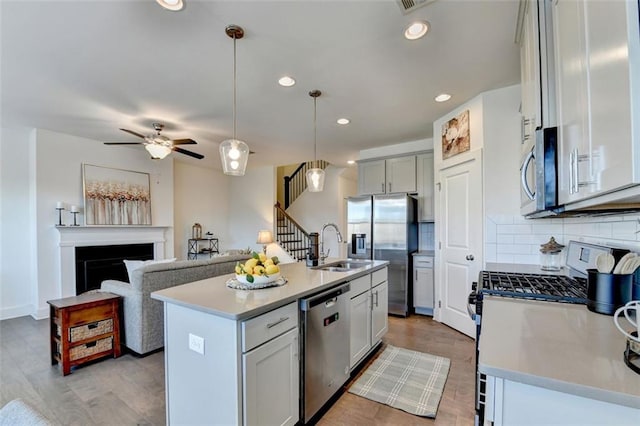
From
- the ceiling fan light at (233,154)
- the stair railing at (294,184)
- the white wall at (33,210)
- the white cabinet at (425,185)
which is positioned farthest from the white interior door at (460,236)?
the white wall at (33,210)

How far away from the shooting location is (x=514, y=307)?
1.40 m

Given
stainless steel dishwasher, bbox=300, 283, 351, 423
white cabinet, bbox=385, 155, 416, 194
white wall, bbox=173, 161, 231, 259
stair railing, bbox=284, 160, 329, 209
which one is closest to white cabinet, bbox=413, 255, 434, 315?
white cabinet, bbox=385, 155, 416, 194

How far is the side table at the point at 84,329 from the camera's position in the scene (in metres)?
2.60

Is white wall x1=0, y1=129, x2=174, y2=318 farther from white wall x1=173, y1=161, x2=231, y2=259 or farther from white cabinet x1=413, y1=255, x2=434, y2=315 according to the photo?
white cabinet x1=413, y1=255, x2=434, y2=315

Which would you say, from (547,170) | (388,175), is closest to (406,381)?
(547,170)

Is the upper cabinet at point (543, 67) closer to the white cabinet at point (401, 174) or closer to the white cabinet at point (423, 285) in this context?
the white cabinet at point (423, 285)

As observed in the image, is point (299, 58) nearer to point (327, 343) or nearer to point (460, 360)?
→ point (327, 343)

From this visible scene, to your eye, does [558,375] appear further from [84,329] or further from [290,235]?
[290,235]

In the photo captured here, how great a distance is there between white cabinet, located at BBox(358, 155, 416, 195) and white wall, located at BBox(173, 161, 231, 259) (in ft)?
12.7

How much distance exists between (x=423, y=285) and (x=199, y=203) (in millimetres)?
5258

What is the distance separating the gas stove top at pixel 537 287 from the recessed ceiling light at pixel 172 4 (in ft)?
8.35

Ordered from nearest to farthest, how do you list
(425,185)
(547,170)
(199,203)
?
(547,170) → (425,185) → (199,203)

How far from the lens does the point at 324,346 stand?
2.04 meters

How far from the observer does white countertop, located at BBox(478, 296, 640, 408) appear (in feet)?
2.36
